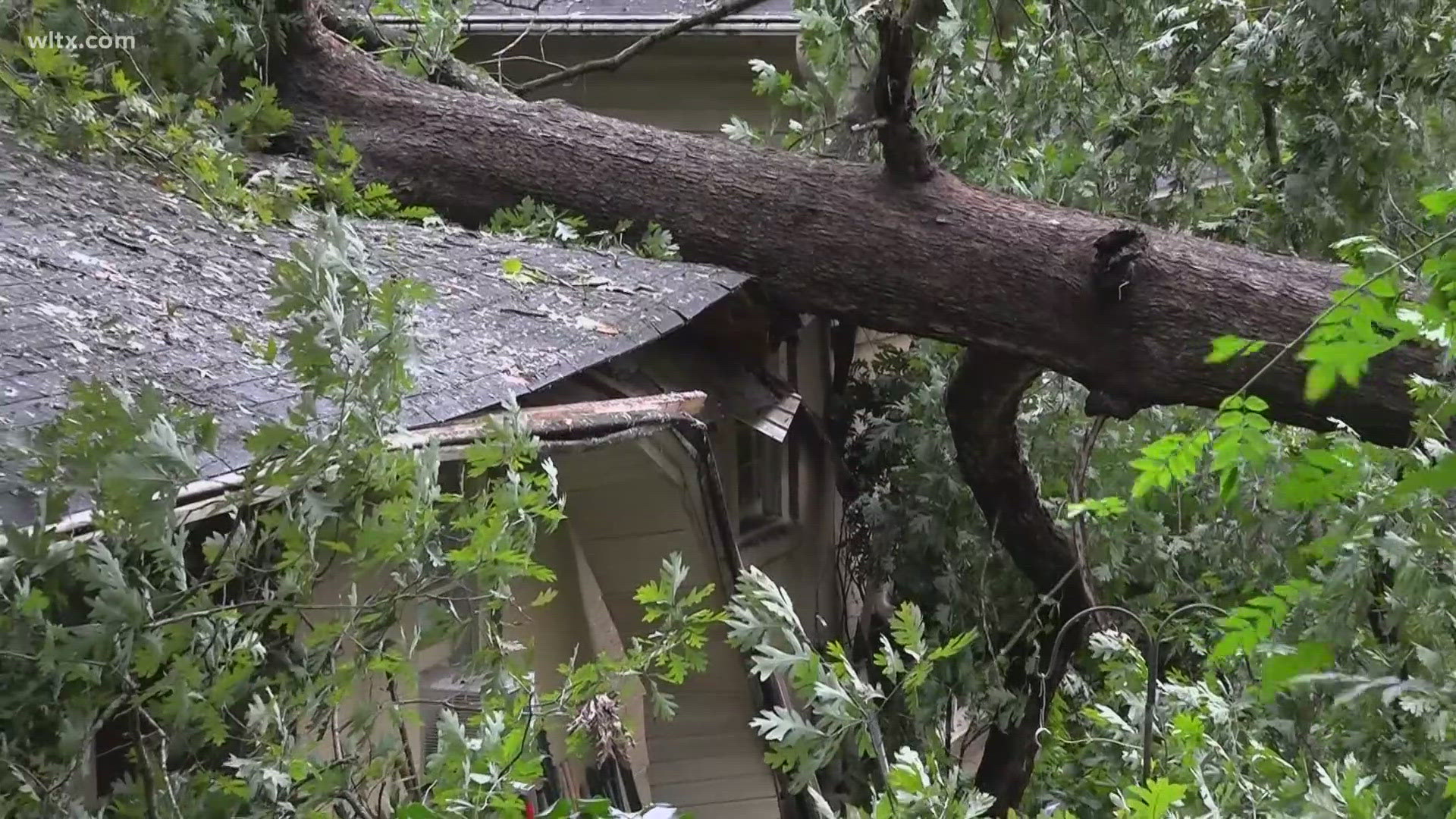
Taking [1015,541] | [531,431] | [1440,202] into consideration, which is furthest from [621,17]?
[1440,202]

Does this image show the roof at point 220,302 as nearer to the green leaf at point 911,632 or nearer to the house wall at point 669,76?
the green leaf at point 911,632

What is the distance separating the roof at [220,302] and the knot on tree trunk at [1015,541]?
1.13 m

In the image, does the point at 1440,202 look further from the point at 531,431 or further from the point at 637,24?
the point at 637,24

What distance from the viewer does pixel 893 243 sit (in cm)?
400

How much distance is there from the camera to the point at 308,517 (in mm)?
1712

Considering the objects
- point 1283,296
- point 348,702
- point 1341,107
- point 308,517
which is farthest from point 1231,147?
point 308,517

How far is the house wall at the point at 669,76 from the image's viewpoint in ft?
24.2

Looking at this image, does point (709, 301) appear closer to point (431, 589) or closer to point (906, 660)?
point (431, 589)

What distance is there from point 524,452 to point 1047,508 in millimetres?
3798

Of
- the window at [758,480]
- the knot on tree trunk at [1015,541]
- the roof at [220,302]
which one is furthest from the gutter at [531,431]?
the window at [758,480]

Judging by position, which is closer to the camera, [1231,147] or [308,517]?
[308,517]

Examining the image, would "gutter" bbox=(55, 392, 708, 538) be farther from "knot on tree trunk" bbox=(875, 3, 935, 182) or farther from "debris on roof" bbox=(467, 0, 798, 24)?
"debris on roof" bbox=(467, 0, 798, 24)

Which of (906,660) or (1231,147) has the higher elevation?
(1231,147)

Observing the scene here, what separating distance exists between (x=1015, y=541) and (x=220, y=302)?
3682 millimetres
